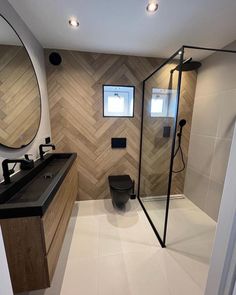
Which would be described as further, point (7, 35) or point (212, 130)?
point (212, 130)

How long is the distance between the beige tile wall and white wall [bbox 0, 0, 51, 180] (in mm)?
2390

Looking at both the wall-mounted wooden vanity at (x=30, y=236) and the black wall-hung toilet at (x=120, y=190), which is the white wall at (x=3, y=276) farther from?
the black wall-hung toilet at (x=120, y=190)

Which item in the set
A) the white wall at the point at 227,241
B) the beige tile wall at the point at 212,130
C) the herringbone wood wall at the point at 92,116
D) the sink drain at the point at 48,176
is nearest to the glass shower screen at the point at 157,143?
the herringbone wood wall at the point at 92,116

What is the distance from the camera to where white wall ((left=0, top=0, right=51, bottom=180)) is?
122 cm

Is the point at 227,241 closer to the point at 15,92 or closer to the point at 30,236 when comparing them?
the point at 30,236

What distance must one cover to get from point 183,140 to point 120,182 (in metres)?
1.37

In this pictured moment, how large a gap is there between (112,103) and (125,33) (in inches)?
38.0

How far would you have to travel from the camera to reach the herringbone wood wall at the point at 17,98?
3.93ft

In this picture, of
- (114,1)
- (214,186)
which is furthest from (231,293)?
(114,1)

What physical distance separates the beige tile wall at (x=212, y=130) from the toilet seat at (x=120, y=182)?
3.83 feet

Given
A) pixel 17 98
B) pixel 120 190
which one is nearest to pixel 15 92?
pixel 17 98

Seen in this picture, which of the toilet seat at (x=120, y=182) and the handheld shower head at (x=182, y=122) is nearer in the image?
the toilet seat at (x=120, y=182)

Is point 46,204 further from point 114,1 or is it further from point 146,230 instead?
point 114,1

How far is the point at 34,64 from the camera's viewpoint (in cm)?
170
